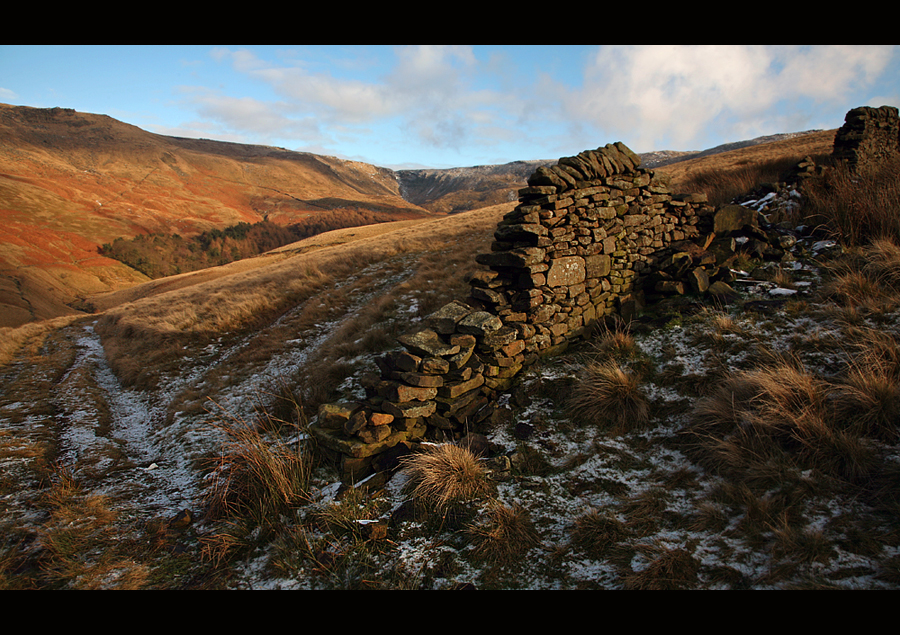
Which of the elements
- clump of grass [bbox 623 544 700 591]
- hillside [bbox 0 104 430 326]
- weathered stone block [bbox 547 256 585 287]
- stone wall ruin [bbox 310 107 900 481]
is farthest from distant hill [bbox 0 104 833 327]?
clump of grass [bbox 623 544 700 591]

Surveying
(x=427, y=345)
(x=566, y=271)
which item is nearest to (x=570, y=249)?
(x=566, y=271)

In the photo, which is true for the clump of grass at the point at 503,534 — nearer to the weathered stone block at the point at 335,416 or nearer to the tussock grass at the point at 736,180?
the weathered stone block at the point at 335,416

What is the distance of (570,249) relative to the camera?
6293 millimetres

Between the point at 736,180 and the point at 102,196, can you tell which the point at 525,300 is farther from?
the point at 102,196

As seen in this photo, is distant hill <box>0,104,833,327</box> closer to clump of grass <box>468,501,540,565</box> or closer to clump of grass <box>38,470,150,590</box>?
clump of grass <box>38,470,150,590</box>

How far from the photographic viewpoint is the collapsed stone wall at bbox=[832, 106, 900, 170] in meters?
10.5

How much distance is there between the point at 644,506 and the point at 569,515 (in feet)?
2.23

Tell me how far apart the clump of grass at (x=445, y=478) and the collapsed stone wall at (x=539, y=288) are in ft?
2.39

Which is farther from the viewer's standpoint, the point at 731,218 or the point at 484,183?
the point at 484,183

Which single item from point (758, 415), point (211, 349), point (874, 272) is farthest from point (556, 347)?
point (211, 349)

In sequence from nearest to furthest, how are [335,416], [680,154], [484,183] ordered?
[335,416], [680,154], [484,183]

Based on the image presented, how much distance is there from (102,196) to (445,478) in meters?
89.2

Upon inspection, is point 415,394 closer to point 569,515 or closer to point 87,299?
point 569,515

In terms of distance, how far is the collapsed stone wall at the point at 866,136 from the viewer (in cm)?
1053
